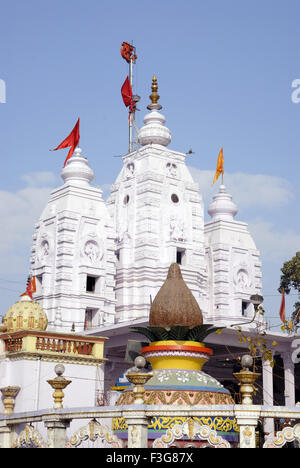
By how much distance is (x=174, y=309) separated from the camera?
1382 cm

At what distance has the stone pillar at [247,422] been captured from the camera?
33.9 feet

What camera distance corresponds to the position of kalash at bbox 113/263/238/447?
1203 cm

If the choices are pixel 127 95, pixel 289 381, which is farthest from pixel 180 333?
pixel 127 95

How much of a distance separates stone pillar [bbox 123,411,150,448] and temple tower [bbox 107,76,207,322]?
3745cm

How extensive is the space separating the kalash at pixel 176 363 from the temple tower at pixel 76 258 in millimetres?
31629

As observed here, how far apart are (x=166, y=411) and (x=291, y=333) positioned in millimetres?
31912

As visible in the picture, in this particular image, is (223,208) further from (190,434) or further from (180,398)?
(190,434)

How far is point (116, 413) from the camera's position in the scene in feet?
36.8

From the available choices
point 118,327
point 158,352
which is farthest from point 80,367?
point 118,327

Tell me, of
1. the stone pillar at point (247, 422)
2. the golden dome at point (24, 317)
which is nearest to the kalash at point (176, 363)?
the stone pillar at point (247, 422)

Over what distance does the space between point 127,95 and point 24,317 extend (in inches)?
1460

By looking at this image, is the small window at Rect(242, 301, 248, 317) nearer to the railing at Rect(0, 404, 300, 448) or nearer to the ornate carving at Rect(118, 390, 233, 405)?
the ornate carving at Rect(118, 390, 233, 405)

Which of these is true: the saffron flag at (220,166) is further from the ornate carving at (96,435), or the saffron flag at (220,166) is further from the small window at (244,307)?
the ornate carving at (96,435)
